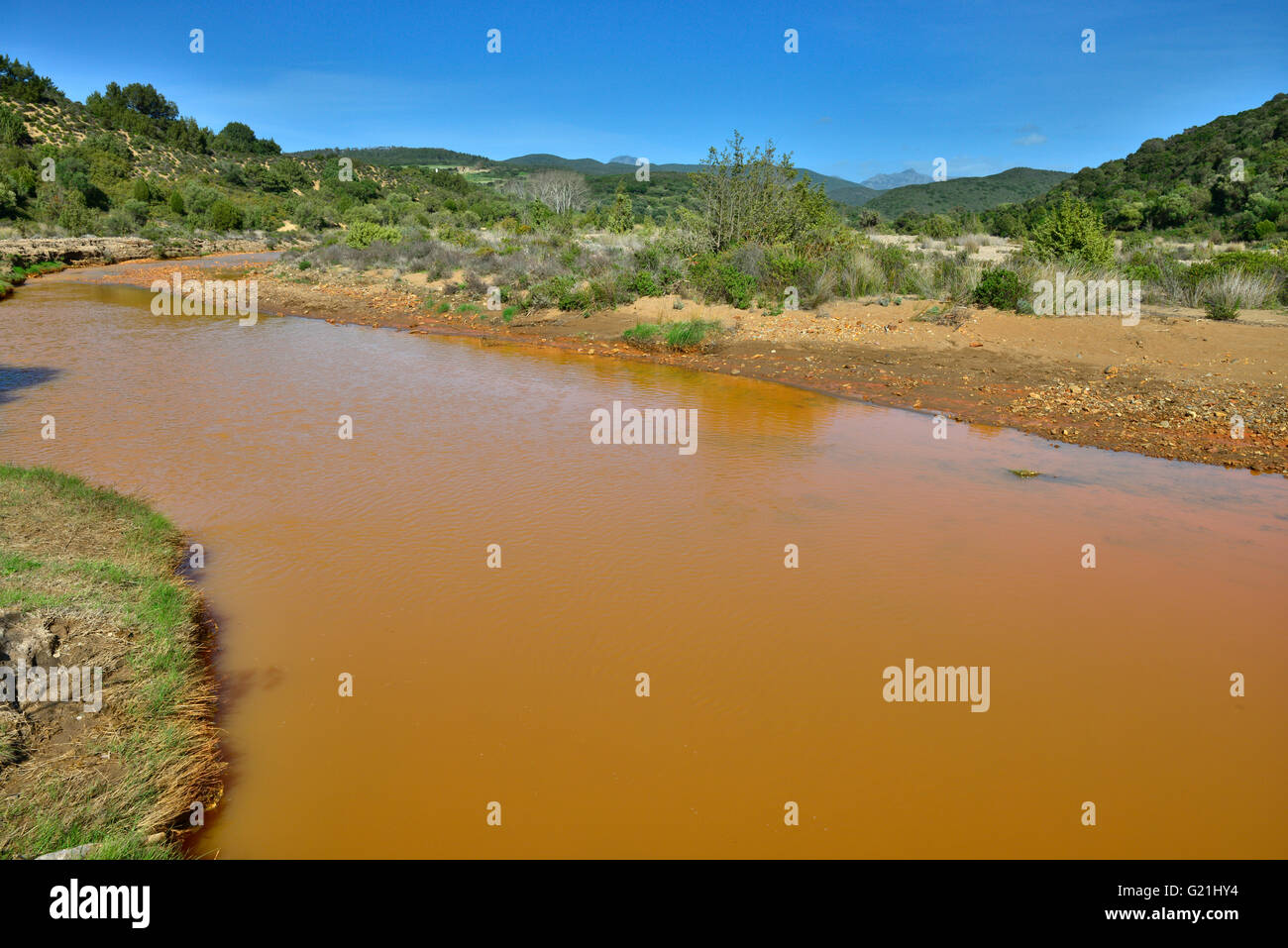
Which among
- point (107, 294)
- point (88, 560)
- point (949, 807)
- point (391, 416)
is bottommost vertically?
point (949, 807)

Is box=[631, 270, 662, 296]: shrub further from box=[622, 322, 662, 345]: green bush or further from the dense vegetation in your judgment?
box=[622, 322, 662, 345]: green bush

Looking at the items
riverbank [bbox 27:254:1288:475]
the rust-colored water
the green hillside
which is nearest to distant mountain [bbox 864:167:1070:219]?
the green hillside

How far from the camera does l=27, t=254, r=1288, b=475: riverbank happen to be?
8.70m

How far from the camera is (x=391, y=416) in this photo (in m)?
9.12

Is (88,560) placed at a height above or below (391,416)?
below

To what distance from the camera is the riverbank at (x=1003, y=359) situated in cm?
870

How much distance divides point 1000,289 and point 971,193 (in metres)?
69.9

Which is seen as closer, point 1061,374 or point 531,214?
point 1061,374

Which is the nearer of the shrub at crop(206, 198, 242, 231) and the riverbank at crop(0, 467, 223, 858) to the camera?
the riverbank at crop(0, 467, 223, 858)

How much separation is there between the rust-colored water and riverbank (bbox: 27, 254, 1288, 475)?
1046 millimetres
